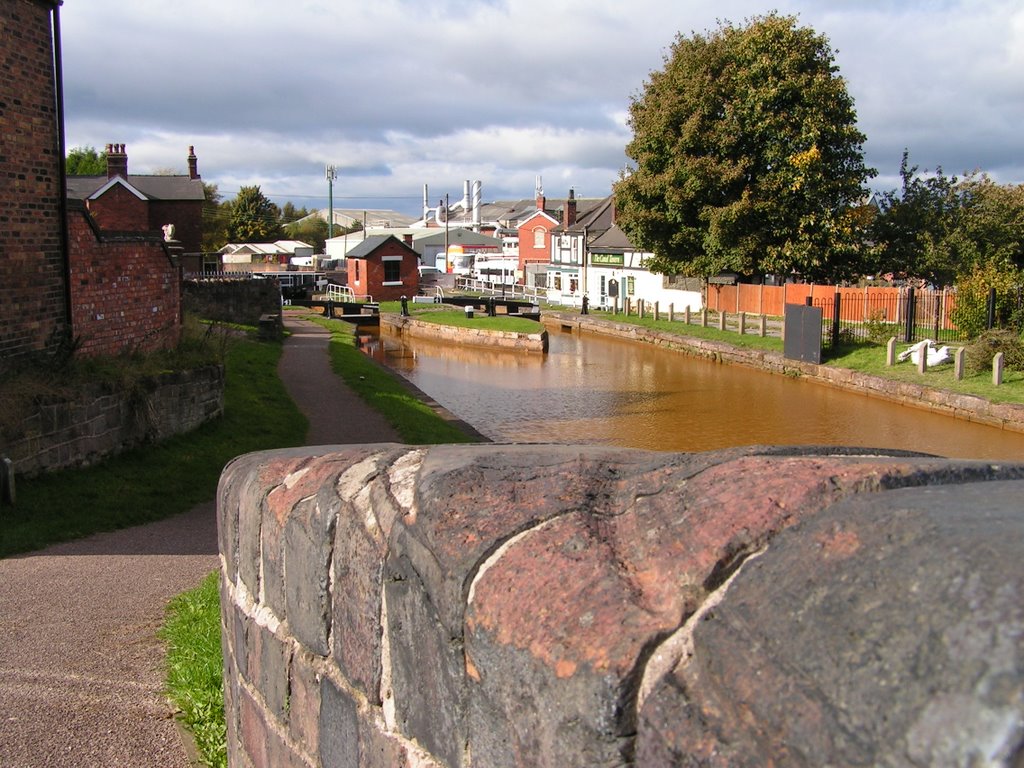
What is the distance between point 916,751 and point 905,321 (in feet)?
98.1

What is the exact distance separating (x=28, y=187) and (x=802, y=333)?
2247 cm

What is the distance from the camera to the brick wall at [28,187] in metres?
10.9

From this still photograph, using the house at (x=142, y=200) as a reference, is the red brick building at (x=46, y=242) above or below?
below

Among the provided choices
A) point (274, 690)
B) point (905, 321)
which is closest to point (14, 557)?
point (274, 690)

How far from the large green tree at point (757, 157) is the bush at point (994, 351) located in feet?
42.5

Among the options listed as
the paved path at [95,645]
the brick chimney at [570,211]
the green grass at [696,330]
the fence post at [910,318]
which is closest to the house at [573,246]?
the brick chimney at [570,211]

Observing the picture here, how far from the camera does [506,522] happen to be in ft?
5.45

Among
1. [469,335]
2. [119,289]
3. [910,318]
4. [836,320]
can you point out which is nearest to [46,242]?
[119,289]

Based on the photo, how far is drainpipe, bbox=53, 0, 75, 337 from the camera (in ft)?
38.2

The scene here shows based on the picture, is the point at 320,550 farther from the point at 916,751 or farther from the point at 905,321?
the point at 905,321

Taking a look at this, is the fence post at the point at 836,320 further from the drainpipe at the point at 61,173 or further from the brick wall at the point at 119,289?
the drainpipe at the point at 61,173

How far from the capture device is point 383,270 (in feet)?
189

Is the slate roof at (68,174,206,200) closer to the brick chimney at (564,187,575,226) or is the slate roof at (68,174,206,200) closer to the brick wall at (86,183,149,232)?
the brick wall at (86,183,149,232)

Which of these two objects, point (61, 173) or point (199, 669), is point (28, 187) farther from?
point (199, 669)
